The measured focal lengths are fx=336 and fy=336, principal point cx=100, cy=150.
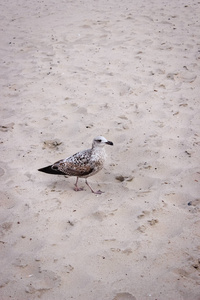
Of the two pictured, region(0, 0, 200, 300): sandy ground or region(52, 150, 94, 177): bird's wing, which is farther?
region(52, 150, 94, 177): bird's wing

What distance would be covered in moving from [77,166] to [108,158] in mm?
768

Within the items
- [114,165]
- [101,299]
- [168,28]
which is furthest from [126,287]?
[168,28]

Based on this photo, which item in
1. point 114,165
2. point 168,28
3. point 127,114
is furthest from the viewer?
point 168,28

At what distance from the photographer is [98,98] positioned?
6262 mm

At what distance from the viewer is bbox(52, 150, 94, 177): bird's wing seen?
13.7ft

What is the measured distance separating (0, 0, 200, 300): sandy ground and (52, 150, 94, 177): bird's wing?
0.26 metres

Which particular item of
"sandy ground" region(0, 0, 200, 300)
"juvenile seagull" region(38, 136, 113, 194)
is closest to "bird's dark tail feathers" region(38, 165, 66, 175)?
"juvenile seagull" region(38, 136, 113, 194)

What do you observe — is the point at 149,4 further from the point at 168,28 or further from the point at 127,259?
the point at 127,259

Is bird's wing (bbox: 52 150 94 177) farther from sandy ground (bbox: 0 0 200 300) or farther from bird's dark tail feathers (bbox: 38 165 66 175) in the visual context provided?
sandy ground (bbox: 0 0 200 300)

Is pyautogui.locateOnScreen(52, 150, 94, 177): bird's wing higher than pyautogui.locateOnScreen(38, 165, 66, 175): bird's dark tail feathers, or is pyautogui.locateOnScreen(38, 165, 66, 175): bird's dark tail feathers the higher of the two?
pyautogui.locateOnScreen(52, 150, 94, 177): bird's wing

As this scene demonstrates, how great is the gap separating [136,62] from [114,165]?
3.47 meters

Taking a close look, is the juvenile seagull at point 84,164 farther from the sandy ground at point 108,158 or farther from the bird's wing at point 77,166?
the sandy ground at point 108,158

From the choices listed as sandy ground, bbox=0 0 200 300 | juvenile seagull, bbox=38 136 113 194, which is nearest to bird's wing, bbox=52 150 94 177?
juvenile seagull, bbox=38 136 113 194

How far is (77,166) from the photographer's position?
4195 millimetres
